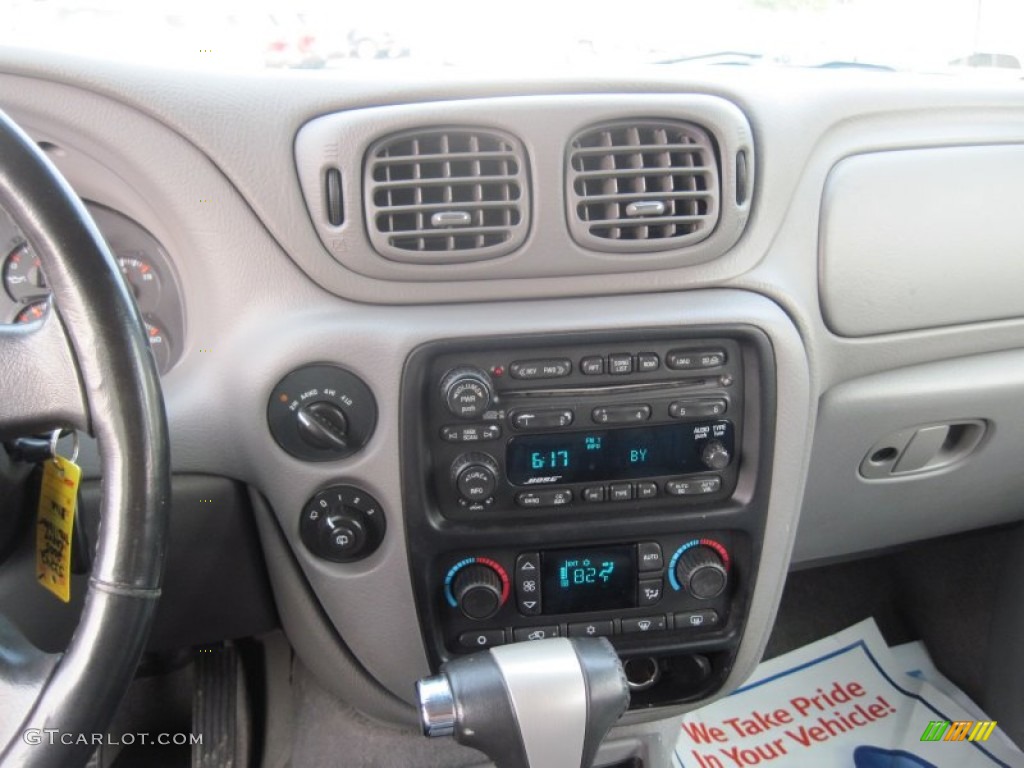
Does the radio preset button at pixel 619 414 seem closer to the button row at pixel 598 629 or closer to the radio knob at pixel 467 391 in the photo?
the radio knob at pixel 467 391

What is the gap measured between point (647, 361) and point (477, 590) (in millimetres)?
367

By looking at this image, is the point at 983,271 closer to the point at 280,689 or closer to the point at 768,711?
the point at 768,711

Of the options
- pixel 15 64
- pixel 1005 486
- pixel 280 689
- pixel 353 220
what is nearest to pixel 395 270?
pixel 353 220

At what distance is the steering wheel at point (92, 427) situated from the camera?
2.34ft

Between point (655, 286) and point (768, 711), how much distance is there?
1.17 metres

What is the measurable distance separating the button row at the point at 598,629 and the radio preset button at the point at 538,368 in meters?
0.36

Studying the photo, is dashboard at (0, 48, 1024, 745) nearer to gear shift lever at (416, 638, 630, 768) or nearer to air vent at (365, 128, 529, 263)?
air vent at (365, 128, 529, 263)

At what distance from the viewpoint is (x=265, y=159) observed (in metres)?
1.06

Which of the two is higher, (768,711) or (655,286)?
(655,286)

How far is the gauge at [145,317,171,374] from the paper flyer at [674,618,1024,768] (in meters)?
1.22

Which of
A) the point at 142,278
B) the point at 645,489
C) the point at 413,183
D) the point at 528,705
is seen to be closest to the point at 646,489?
the point at 645,489

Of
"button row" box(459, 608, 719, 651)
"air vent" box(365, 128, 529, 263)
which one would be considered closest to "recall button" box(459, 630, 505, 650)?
"button row" box(459, 608, 719, 651)

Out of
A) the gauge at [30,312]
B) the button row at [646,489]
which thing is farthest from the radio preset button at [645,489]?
the gauge at [30,312]

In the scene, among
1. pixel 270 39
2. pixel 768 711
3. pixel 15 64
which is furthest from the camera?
pixel 768 711
